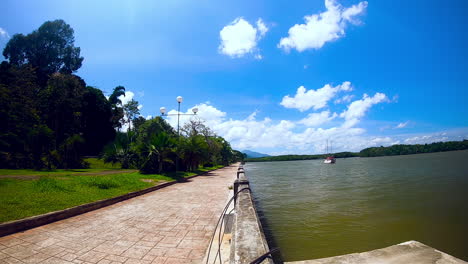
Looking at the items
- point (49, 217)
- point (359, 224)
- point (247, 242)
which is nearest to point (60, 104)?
point (49, 217)

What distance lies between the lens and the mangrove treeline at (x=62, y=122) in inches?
611

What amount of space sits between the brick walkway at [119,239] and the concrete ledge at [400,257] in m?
2.31

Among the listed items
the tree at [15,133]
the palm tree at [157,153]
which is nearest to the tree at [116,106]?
the tree at [15,133]

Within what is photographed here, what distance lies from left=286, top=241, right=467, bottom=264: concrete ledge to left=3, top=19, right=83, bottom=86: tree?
5032 centimetres

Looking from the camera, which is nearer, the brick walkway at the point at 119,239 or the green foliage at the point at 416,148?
the brick walkway at the point at 119,239

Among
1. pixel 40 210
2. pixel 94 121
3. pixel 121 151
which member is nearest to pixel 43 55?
pixel 94 121

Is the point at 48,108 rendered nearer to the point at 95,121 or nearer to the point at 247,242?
the point at 95,121

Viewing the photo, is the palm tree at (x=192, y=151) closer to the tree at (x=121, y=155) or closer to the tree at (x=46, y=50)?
the tree at (x=121, y=155)

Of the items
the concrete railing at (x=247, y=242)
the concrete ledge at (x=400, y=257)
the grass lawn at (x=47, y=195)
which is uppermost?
the concrete railing at (x=247, y=242)

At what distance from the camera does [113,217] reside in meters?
5.23

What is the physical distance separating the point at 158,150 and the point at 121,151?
11637 millimetres

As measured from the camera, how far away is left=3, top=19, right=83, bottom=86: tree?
37.4 m

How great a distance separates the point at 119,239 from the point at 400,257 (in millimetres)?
4399

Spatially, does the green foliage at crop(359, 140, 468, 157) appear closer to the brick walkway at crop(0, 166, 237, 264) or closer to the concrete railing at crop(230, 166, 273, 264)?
the brick walkway at crop(0, 166, 237, 264)
